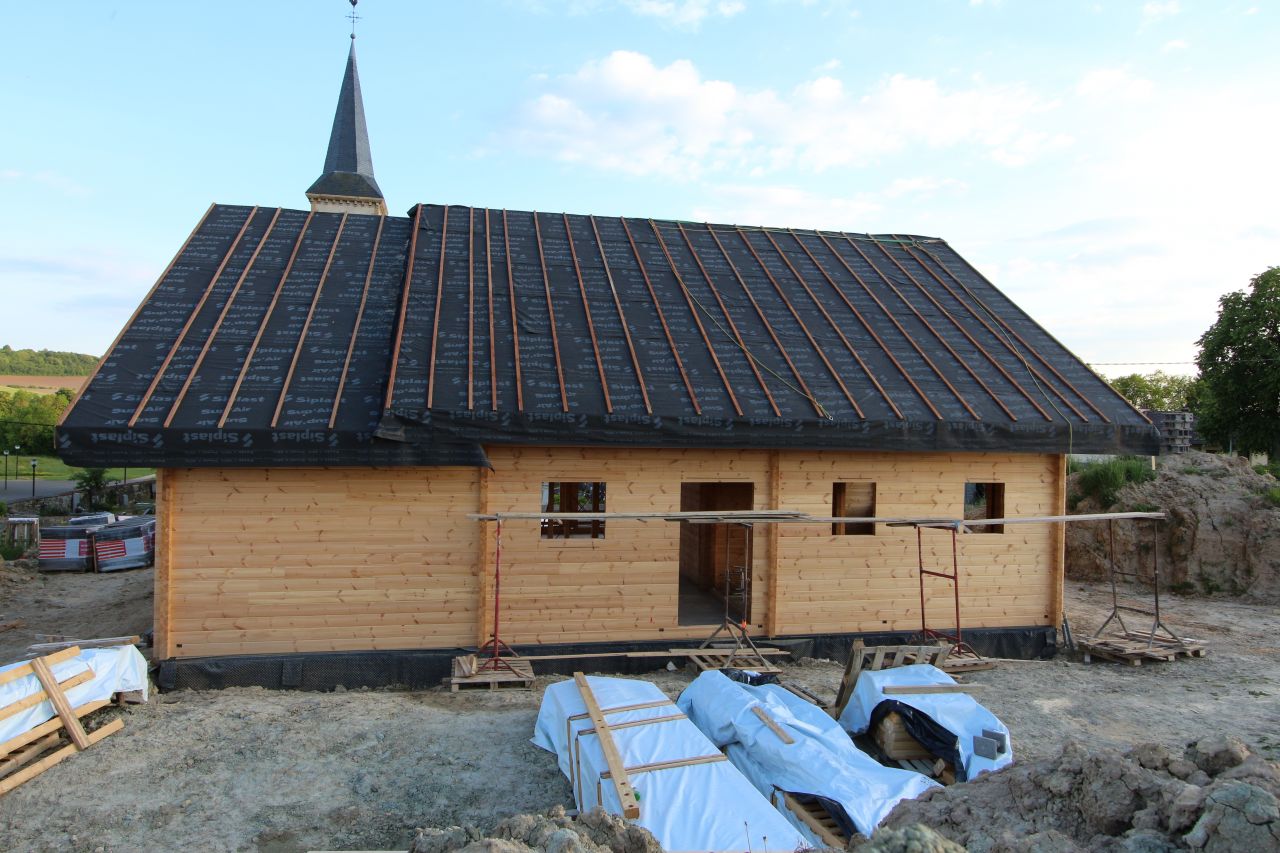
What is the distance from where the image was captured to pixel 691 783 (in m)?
5.19

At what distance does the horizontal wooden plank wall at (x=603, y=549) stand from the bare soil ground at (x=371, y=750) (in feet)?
2.66

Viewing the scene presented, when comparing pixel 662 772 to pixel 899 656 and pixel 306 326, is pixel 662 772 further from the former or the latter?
pixel 306 326

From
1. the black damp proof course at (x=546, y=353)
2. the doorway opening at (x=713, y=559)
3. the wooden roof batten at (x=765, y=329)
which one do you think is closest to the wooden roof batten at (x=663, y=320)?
the black damp proof course at (x=546, y=353)

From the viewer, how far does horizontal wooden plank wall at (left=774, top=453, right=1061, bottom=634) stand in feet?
33.6

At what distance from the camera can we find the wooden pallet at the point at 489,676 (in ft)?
28.3

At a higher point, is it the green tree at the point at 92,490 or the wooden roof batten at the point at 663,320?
the wooden roof batten at the point at 663,320

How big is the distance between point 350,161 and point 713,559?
20.2 m

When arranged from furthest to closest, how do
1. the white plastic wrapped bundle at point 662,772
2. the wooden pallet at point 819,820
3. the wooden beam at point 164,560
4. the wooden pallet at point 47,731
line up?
the wooden beam at point 164,560
the wooden pallet at point 47,731
the wooden pallet at point 819,820
the white plastic wrapped bundle at point 662,772

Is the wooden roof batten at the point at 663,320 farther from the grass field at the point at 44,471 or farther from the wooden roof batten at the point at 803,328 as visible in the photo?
the grass field at the point at 44,471

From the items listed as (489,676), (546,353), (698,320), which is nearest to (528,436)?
(546,353)

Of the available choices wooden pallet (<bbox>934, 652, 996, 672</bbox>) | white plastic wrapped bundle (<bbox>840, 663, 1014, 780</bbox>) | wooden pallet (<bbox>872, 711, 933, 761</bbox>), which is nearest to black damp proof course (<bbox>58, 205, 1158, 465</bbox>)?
wooden pallet (<bbox>934, 652, 996, 672</bbox>)

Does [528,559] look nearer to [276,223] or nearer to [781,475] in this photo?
[781,475]

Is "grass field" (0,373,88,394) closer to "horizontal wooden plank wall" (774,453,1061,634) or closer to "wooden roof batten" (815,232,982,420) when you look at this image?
"wooden roof batten" (815,232,982,420)

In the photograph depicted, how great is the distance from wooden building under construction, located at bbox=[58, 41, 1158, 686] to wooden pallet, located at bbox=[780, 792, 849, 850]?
4291 millimetres
